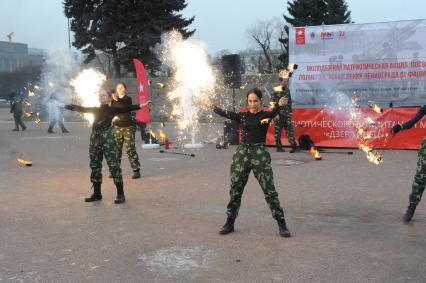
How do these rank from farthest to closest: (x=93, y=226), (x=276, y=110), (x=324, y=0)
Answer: (x=324, y=0)
(x=93, y=226)
(x=276, y=110)

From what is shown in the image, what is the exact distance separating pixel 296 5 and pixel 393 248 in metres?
43.9

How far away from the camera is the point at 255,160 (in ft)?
19.5

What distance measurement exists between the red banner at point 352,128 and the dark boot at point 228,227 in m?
8.76

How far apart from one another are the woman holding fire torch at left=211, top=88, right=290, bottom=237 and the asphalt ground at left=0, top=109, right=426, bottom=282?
35 cm

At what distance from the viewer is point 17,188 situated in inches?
379

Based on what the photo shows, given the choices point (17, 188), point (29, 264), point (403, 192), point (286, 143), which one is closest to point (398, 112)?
point (286, 143)

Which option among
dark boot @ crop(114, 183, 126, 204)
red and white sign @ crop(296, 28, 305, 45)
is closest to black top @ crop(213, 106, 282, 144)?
dark boot @ crop(114, 183, 126, 204)

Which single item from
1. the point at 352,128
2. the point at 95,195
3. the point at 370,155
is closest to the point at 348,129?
the point at 352,128

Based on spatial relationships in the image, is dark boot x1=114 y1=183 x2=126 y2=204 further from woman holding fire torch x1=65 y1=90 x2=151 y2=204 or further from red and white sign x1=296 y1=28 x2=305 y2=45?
red and white sign x1=296 y1=28 x2=305 y2=45

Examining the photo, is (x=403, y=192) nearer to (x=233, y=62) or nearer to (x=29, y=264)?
(x=29, y=264)

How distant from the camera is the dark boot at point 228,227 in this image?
20.3 feet

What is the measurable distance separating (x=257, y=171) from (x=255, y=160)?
5.3 inches

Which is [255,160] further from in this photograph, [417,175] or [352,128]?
[352,128]

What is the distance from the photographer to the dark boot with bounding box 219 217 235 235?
6.19 m
